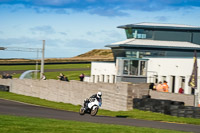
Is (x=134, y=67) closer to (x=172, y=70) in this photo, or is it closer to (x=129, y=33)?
(x=172, y=70)

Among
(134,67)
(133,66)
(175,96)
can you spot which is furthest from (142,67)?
(175,96)

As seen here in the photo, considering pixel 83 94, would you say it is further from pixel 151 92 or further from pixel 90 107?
pixel 90 107

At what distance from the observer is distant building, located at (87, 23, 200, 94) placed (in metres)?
43.3

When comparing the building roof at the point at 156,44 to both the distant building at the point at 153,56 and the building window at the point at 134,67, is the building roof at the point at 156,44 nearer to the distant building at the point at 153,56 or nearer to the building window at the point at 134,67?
the distant building at the point at 153,56

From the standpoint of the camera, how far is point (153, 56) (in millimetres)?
50562

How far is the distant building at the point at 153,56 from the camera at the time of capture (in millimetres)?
43312

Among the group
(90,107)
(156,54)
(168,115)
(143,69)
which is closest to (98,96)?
(90,107)

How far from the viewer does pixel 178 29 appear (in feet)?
186

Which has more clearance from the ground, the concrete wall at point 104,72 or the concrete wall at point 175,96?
the concrete wall at point 104,72

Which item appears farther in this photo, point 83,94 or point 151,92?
point 83,94

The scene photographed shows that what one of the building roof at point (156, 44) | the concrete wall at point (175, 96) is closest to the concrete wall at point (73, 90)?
the concrete wall at point (175, 96)

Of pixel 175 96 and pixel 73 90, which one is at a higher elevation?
pixel 175 96

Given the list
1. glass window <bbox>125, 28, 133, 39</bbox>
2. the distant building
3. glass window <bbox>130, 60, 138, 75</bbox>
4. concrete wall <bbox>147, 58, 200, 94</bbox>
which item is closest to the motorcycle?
concrete wall <bbox>147, 58, 200, 94</bbox>

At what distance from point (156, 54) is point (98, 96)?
28902 millimetres
